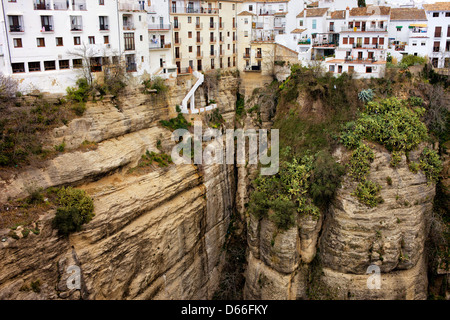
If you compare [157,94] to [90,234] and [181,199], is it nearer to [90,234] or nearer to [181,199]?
[181,199]

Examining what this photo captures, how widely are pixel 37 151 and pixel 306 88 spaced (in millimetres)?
17253

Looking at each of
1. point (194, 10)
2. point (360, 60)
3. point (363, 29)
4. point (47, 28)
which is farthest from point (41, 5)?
point (363, 29)

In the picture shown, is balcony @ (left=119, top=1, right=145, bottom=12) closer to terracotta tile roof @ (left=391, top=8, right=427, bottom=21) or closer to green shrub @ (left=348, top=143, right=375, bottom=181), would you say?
green shrub @ (left=348, top=143, right=375, bottom=181)

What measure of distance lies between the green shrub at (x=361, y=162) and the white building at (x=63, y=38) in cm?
1444

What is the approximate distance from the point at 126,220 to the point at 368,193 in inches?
513

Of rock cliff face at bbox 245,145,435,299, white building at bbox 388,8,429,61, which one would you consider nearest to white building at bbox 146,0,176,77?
rock cliff face at bbox 245,145,435,299

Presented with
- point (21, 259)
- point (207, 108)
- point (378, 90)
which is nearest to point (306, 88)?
point (378, 90)

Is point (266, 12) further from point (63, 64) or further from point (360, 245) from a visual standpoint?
Answer: point (360, 245)

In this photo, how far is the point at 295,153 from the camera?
27219mm

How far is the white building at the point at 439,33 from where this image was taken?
29.5 meters

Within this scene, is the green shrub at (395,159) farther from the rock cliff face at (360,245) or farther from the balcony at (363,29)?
the balcony at (363,29)

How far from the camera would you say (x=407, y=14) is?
31250mm

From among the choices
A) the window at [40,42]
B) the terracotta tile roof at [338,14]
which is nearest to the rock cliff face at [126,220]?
the window at [40,42]

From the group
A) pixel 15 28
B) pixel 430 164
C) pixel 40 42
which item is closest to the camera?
pixel 15 28
